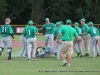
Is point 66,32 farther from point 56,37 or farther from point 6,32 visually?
point 6,32

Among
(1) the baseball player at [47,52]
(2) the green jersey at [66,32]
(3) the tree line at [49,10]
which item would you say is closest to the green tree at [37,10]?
(3) the tree line at [49,10]

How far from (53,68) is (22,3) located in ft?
150

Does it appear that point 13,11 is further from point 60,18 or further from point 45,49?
point 45,49

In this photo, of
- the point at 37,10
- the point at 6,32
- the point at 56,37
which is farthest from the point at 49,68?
the point at 37,10

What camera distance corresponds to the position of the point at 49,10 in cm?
5984

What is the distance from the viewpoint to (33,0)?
5712 cm

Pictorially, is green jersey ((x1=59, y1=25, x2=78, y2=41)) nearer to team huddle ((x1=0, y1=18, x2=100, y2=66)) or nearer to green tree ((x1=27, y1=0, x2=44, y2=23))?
team huddle ((x1=0, y1=18, x2=100, y2=66))

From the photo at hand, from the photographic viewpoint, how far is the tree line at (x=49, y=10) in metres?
56.5

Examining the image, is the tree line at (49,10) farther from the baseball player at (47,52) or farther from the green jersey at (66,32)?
the green jersey at (66,32)

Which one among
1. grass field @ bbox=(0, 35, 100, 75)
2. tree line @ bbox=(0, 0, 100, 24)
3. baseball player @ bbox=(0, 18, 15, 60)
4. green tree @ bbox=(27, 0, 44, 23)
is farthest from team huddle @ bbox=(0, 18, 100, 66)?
tree line @ bbox=(0, 0, 100, 24)

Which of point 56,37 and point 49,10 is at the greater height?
point 49,10

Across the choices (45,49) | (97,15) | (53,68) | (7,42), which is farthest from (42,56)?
(97,15)

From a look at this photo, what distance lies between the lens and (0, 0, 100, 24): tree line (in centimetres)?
5650

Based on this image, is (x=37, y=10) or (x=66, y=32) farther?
(x=37, y=10)
